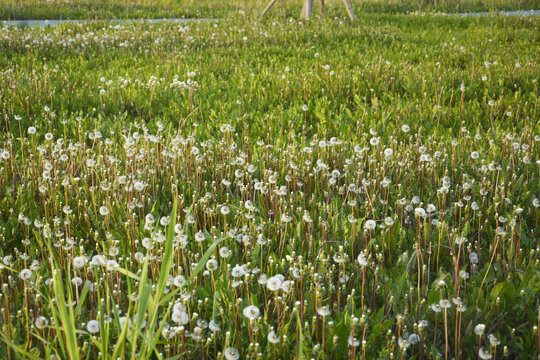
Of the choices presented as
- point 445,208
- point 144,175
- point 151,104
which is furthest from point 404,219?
point 151,104

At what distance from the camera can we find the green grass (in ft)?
43.6

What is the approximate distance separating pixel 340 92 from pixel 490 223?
3.23 metres

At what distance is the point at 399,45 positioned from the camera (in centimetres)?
894

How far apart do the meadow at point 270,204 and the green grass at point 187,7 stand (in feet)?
15.6

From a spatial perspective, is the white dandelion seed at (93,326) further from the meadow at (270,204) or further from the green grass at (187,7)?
the green grass at (187,7)

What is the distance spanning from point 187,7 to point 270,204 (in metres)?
12.9

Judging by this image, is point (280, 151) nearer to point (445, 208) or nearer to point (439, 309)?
point (445, 208)

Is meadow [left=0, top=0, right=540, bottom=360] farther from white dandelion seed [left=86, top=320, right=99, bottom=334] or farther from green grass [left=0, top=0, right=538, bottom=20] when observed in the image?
green grass [left=0, top=0, right=538, bottom=20]

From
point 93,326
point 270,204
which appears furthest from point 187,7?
point 93,326

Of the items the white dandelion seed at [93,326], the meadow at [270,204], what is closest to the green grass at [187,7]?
the meadow at [270,204]

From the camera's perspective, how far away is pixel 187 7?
49.4ft

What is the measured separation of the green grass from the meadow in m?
4.75

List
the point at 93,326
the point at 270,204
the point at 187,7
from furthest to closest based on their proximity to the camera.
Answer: the point at 187,7
the point at 270,204
the point at 93,326

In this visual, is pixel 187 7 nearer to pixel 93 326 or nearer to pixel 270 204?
pixel 270 204
